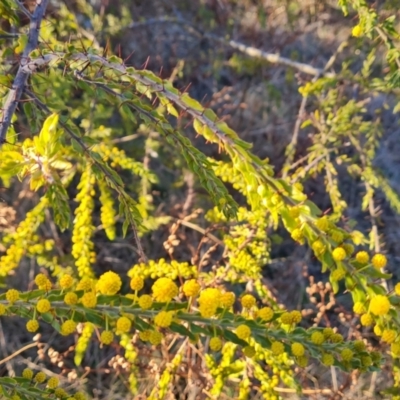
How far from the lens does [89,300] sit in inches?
47.9

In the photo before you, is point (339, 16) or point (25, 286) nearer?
point (25, 286)

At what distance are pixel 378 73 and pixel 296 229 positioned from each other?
A: 12.0ft

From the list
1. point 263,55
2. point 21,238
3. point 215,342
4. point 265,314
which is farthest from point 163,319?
point 263,55

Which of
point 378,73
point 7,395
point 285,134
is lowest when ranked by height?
point 7,395

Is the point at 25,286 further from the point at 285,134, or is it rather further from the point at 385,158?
the point at 385,158

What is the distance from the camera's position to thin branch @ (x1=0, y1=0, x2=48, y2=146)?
1370 mm

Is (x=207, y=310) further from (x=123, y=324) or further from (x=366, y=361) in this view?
(x=366, y=361)

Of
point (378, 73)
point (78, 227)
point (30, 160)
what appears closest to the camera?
point (30, 160)

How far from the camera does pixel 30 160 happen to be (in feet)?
4.58

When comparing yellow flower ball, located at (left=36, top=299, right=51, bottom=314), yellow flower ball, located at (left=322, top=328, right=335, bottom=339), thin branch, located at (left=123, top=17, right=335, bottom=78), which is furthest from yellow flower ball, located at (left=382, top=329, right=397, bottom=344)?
thin branch, located at (left=123, top=17, right=335, bottom=78)

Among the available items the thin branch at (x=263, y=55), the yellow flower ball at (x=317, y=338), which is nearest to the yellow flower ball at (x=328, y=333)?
the yellow flower ball at (x=317, y=338)

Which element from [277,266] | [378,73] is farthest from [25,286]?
[378,73]

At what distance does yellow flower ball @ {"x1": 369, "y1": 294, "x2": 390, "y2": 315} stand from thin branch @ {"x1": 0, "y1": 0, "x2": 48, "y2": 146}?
3.41ft

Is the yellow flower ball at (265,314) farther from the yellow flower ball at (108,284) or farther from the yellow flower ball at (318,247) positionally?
the yellow flower ball at (108,284)
